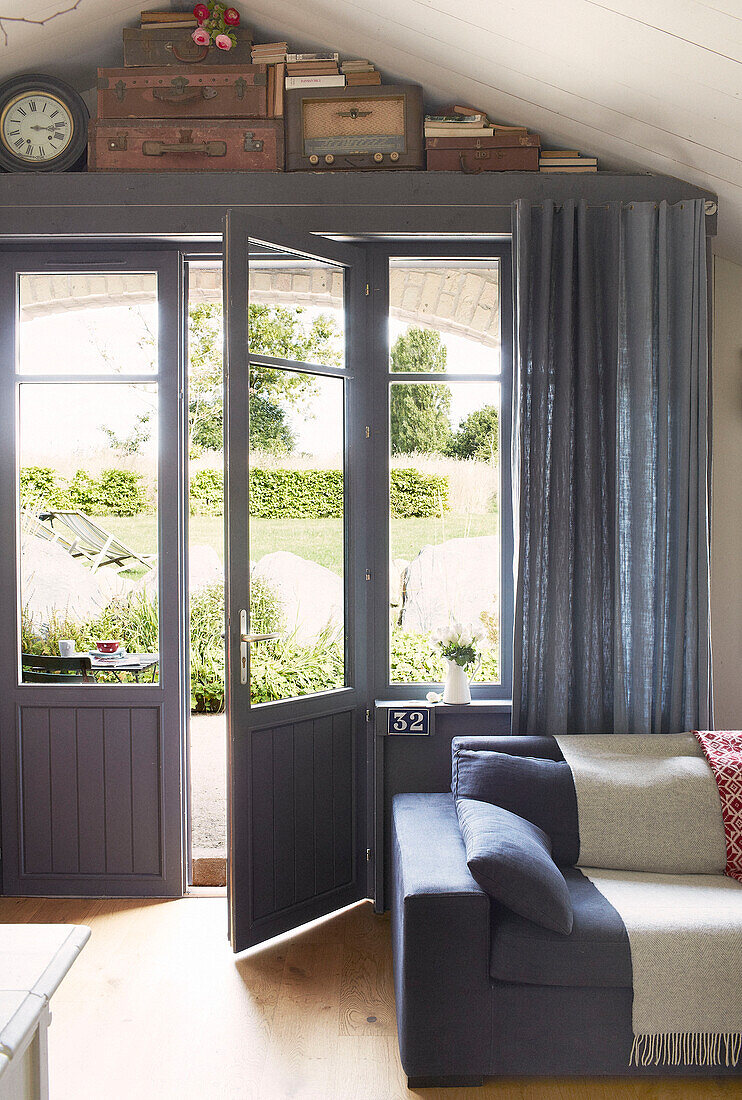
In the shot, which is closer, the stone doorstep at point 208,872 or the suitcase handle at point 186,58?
the suitcase handle at point 186,58

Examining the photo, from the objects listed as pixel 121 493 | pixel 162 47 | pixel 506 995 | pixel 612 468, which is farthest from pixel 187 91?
pixel 506 995

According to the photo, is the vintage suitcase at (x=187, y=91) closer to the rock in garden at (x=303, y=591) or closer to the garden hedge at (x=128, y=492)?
the garden hedge at (x=128, y=492)

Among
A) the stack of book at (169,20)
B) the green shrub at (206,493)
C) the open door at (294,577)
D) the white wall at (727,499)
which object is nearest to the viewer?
the open door at (294,577)

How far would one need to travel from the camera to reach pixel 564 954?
2127mm

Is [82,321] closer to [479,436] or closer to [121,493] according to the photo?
[121,493]

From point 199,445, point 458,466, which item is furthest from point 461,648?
point 199,445

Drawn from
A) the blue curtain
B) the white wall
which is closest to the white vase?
the blue curtain

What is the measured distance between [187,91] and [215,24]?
25 centimetres

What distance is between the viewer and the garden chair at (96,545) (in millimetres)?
3238

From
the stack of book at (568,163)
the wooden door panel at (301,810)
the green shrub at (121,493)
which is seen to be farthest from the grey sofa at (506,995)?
the stack of book at (568,163)

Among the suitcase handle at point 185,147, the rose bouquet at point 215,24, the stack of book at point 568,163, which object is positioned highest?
the rose bouquet at point 215,24

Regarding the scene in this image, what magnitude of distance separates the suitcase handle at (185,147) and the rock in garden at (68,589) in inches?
60.3

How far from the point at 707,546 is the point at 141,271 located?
91.8 inches

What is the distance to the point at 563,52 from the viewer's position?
259cm
